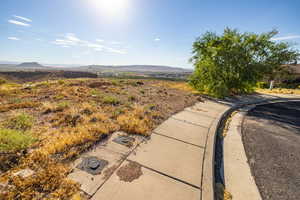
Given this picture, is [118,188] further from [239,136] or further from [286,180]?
[239,136]

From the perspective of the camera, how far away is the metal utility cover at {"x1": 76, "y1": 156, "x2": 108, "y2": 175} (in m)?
2.05

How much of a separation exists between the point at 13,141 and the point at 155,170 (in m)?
2.78

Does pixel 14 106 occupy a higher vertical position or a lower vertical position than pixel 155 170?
higher

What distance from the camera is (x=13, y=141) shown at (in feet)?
7.75

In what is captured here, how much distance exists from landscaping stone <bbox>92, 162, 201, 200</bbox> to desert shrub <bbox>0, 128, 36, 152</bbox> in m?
1.89

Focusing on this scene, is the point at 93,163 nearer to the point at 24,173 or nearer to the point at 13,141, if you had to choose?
the point at 24,173

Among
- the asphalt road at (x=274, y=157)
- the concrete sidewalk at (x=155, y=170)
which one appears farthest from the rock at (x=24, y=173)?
the asphalt road at (x=274, y=157)

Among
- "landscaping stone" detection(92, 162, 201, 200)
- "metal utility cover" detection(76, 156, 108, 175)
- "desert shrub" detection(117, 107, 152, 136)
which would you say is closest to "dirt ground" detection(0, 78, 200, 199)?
"desert shrub" detection(117, 107, 152, 136)

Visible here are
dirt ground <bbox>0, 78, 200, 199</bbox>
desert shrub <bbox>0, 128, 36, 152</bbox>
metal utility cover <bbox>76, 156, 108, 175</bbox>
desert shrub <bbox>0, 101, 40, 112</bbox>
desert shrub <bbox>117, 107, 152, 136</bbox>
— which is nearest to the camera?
dirt ground <bbox>0, 78, 200, 199</bbox>

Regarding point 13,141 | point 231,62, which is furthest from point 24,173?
point 231,62

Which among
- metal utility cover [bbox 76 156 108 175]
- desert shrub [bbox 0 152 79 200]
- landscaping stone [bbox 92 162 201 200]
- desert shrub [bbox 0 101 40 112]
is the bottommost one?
landscaping stone [bbox 92 162 201 200]

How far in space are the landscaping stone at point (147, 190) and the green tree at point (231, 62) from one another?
8.98 m

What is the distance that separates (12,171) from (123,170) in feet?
5.45

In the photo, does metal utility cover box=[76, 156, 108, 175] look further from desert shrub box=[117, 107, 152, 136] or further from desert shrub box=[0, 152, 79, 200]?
desert shrub box=[117, 107, 152, 136]
